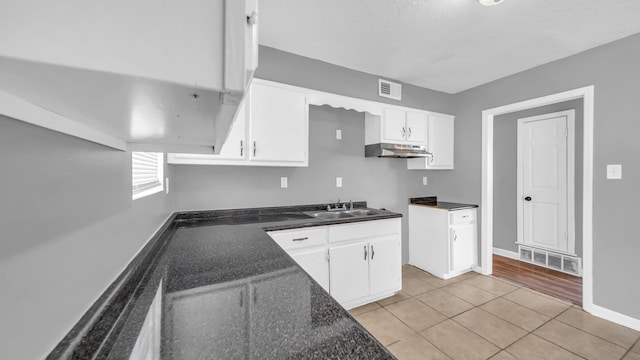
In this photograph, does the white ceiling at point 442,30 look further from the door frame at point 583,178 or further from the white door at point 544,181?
the white door at point 544,181

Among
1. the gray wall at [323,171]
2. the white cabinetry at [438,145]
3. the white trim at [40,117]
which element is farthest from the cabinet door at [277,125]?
the white cabinetry at [438,145]

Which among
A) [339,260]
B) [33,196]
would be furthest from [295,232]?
[33,196]

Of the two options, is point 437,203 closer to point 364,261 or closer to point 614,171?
point 614,171

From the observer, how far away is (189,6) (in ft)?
0.90

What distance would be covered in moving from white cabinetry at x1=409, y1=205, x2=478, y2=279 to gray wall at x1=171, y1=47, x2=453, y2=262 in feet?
0.59

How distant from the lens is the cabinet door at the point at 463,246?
9.69 ft

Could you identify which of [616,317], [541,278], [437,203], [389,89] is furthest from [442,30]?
[541,278]

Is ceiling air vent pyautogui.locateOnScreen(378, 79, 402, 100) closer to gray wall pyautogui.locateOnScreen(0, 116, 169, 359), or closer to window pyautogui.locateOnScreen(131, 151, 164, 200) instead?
window pyautogui.locateOnScreen(131, 151, 164, 200)

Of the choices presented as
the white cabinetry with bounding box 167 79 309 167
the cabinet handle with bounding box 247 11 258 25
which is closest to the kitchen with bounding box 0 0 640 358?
the white cabinetry with bounding box 167 79 309 167

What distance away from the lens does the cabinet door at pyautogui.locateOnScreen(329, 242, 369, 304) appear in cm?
215

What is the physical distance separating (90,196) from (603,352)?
3.10 metres

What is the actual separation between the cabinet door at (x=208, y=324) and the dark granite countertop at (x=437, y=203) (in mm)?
2862

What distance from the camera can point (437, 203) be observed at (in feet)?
11.4

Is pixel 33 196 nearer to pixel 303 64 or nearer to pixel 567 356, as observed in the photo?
pixel 303 64
